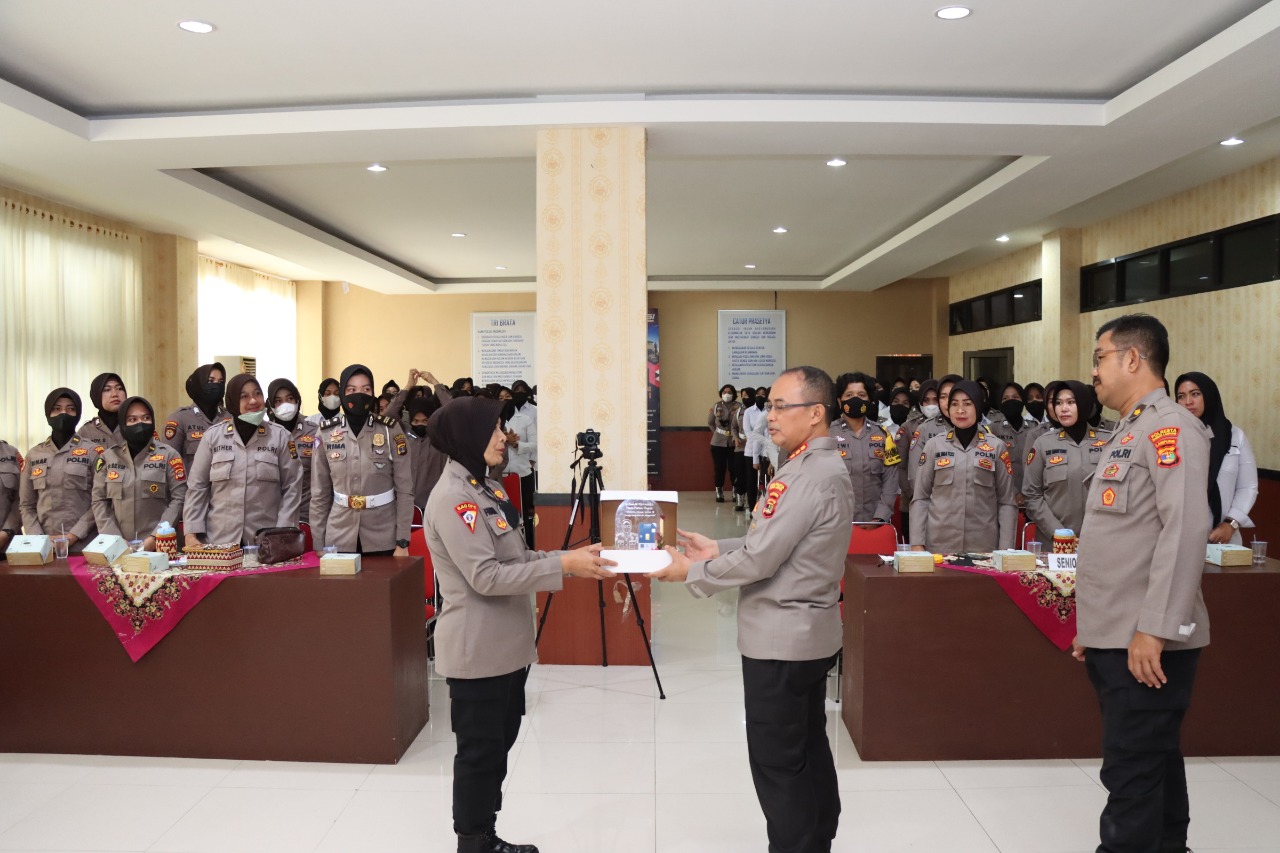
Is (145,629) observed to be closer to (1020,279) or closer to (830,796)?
(830,796)

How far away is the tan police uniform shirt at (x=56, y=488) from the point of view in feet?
15.8

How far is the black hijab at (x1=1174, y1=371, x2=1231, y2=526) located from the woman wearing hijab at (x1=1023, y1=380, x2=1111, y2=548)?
61cm

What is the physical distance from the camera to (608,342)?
519 centimetres

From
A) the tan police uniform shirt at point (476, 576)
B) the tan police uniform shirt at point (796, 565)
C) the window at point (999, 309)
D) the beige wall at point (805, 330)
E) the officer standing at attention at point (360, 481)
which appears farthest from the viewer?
the beige wall at point (805, 330)

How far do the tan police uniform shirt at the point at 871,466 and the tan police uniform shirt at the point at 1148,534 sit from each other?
299cm

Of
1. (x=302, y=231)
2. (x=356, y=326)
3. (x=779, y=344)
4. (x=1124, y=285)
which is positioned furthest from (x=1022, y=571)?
(x=356, y=326)

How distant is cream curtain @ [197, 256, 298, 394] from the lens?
441 inches

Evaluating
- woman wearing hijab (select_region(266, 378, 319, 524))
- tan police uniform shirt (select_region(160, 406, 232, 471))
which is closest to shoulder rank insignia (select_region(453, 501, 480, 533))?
woman wearing hijab (select_region(266, 378, 319, 524))

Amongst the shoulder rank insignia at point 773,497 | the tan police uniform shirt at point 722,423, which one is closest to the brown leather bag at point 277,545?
the shoulder rank insignia at point 773,497

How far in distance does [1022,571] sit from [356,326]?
1243 cm

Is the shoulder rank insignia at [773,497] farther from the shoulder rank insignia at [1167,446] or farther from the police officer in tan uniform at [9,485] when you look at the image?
the police officer in tan uniform at [9,485]

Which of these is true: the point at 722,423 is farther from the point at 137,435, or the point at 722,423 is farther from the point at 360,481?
the point at 137,435

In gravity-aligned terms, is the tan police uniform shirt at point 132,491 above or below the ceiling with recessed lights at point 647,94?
below

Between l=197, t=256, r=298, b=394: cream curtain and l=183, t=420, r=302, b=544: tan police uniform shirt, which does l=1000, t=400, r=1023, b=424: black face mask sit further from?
l=197, t=256, r=298, b=394: cream curtain
